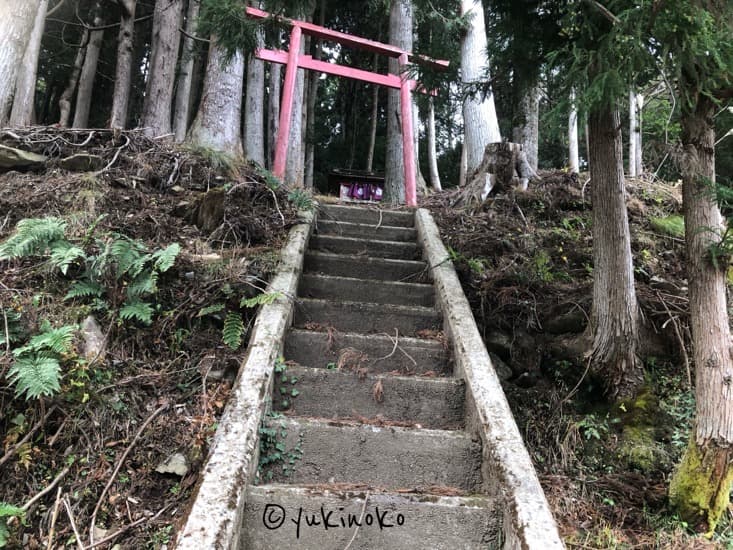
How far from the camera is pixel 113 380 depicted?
2.74 metres

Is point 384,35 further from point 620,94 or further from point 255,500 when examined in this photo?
point 255,500

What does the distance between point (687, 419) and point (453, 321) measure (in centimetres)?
183

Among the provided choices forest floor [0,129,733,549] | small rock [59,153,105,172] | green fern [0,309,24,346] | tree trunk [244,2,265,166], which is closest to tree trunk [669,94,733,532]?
forest floor [0,129,733,549]

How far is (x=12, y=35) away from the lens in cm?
437

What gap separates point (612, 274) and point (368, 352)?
2.02 meters

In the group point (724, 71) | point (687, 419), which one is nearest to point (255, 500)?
point (687, 419)

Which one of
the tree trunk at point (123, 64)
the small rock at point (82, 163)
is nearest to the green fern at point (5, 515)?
the small rock at point (82, 163)

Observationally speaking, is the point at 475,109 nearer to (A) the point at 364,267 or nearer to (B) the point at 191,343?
(A) the point at 364,267

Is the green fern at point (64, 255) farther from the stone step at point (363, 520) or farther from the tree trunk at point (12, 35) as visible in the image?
the tree trunk at point (12, 35)

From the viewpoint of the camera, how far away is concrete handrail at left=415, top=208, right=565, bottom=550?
2.00m

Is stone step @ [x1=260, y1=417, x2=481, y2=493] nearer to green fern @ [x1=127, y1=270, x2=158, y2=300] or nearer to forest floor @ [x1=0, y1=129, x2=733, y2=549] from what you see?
forest floor @ [x1=0, y1=129, x2=733, y2=549]

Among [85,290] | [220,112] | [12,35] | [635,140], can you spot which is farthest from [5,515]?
[635,140]

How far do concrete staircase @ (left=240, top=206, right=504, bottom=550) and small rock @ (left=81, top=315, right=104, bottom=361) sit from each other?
3.46 ft

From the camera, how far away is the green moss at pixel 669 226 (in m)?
5.33
